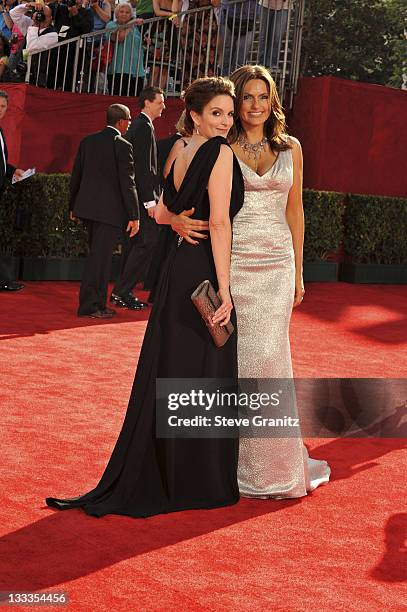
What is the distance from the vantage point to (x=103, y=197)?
1088cm

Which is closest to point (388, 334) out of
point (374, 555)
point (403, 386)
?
point (403, 386)

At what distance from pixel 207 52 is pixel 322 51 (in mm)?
14342

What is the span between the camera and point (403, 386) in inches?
347

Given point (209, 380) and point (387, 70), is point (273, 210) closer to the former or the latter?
point (209, 380)

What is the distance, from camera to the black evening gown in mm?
5293

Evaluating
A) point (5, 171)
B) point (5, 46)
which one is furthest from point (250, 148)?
point (5, 46)

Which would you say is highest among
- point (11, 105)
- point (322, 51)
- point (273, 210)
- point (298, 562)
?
point (322, 51)

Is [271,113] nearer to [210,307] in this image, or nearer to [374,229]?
[210,307]

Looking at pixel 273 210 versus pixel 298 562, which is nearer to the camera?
pixel 298 562

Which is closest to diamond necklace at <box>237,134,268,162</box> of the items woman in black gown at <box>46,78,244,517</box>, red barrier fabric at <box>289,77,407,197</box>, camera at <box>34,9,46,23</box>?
woman in black gown at <box>46,78,244,517</box>

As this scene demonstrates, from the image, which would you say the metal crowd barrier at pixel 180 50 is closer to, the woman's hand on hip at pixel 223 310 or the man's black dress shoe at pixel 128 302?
the man's black dress shoe at pixel 128 302

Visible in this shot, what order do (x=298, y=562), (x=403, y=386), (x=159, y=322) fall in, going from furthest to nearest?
1. (x=403, y=386)
2. (x=159, y=322)
3. (x=298, y=562)

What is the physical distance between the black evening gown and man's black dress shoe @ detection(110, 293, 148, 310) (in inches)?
243

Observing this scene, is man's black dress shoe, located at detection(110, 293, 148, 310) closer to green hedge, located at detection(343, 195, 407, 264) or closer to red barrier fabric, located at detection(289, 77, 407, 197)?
green hedge, located at detection(343, 195, 407, 264)
